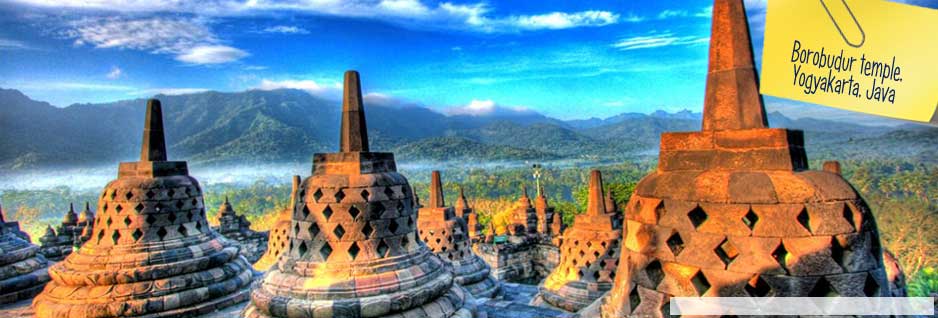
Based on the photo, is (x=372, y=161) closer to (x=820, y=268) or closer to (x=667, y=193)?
(x=667, y=193)

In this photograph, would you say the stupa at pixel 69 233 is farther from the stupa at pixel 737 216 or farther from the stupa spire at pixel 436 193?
the stupa at pixel 737 216

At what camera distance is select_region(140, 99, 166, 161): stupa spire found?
8.94 m

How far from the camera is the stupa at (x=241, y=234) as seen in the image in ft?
64.2

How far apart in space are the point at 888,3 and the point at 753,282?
6.18ft

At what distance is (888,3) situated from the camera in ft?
9.72

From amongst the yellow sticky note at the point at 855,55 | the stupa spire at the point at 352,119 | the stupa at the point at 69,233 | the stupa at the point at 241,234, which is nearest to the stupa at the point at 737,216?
the yellow sticky note at the point at 855,55

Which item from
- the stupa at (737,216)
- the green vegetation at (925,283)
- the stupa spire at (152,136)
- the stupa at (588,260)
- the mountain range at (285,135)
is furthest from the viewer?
the mountain range at (285,135)

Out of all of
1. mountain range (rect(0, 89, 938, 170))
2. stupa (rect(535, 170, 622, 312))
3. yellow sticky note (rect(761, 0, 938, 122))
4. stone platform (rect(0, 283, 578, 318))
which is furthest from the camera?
mountain range (rect(0, 89, 938, 170))

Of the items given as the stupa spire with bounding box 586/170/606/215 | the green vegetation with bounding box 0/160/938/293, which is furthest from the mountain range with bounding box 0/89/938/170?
the stupa spire with bounding box 586/170/606/215

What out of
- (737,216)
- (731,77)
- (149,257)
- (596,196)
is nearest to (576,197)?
(596,196)

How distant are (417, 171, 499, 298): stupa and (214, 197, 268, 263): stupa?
1120 cm

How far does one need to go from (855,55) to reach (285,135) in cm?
8441

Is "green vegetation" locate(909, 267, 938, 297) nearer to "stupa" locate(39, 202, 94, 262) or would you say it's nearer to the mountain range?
the mountain range

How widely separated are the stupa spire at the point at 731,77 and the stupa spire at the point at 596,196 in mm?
6450
